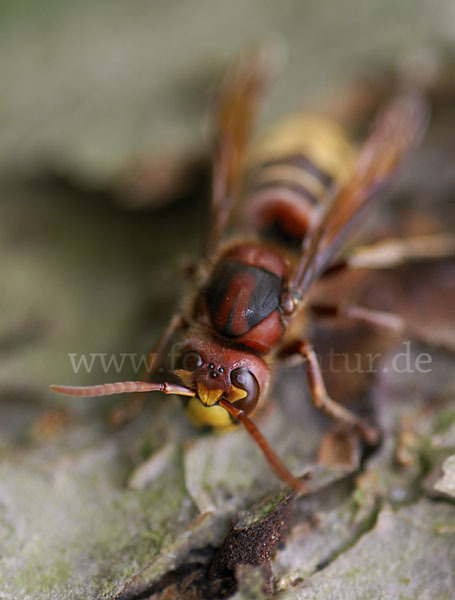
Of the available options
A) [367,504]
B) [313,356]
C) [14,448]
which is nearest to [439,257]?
[313,356]

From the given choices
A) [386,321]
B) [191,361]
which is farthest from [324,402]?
[191,361]

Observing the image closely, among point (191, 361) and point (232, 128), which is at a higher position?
point (232, 128)

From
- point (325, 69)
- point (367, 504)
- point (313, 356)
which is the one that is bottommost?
point (367, 504)

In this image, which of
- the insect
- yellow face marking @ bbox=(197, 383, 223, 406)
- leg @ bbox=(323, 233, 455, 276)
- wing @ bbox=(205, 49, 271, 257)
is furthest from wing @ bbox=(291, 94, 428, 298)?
yellow face marking @ bbox=(197, 383, 223, 406)

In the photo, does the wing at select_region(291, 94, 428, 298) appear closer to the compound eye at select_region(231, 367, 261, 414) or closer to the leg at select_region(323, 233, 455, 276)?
the leg at select_region(323, 233, 455, 276)

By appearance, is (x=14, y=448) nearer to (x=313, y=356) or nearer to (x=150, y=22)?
(x=313, y=356)

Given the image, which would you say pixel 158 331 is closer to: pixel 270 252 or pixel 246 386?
pixel 270 252

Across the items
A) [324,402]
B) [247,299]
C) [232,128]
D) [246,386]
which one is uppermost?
[232,128]
